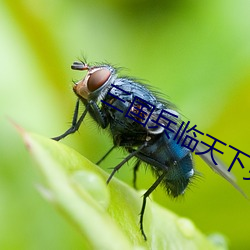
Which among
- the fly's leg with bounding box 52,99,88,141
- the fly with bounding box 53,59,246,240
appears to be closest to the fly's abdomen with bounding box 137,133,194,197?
the fly with bounding box 53,59,246,240

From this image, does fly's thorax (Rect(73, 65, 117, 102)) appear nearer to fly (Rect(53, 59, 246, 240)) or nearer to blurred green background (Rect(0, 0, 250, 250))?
fly (Rect(53, 59, 246, 240))

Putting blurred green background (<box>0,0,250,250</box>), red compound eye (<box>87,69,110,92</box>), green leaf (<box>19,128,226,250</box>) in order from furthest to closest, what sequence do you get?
1. blurred green background (<box>0,0,250,250</box>)
2. red compound eye (<box>87,69,110,92</box>)
3. green leaf (<box>19,128,226,250</box>)

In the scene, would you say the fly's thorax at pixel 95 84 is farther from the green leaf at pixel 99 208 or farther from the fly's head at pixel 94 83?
the green leaf at pixel 99 208

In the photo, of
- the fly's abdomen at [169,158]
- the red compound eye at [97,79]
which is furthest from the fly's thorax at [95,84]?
the fly's abdomen at [169,158]

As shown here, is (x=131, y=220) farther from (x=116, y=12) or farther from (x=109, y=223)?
(x=116, y=12)

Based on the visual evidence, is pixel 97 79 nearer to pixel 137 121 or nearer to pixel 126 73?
pixel 137 121

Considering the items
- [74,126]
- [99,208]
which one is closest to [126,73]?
[74,126]
